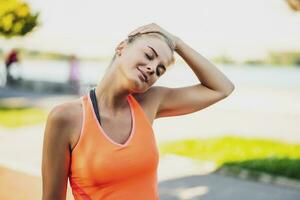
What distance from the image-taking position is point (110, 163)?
1.43 meters

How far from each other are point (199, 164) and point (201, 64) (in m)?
5.56

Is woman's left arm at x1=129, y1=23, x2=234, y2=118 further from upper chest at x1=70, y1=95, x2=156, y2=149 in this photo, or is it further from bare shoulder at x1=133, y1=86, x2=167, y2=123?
upper chest at x1=70, y1=95, x2=156, y2=149

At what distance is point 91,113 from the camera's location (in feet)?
4.82

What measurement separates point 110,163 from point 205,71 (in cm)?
65

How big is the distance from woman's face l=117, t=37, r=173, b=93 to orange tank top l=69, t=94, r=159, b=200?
14 cm

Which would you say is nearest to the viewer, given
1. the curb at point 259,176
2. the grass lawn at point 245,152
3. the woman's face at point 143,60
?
the woman's face at point 143,60

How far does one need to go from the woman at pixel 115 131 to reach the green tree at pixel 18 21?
17601 mm

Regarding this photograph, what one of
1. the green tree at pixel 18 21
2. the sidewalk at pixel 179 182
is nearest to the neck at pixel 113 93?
the sidewalk at pixel 179 182

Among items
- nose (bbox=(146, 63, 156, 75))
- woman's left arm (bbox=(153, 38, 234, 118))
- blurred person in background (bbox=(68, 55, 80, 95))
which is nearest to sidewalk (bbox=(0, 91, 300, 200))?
woman's left arm (bbox=(153, 38, 234, 118))

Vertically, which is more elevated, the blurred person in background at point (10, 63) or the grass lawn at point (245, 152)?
the grass lawn at point (245, 152)

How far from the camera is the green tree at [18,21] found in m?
21.1

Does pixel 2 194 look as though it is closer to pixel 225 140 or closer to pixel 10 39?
pixel 225 140

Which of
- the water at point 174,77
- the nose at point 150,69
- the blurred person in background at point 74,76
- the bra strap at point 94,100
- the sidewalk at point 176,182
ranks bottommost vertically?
the water at point 174,77

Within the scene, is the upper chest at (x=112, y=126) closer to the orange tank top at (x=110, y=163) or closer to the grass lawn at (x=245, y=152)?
the orange tank top at (x=110, y=163)
